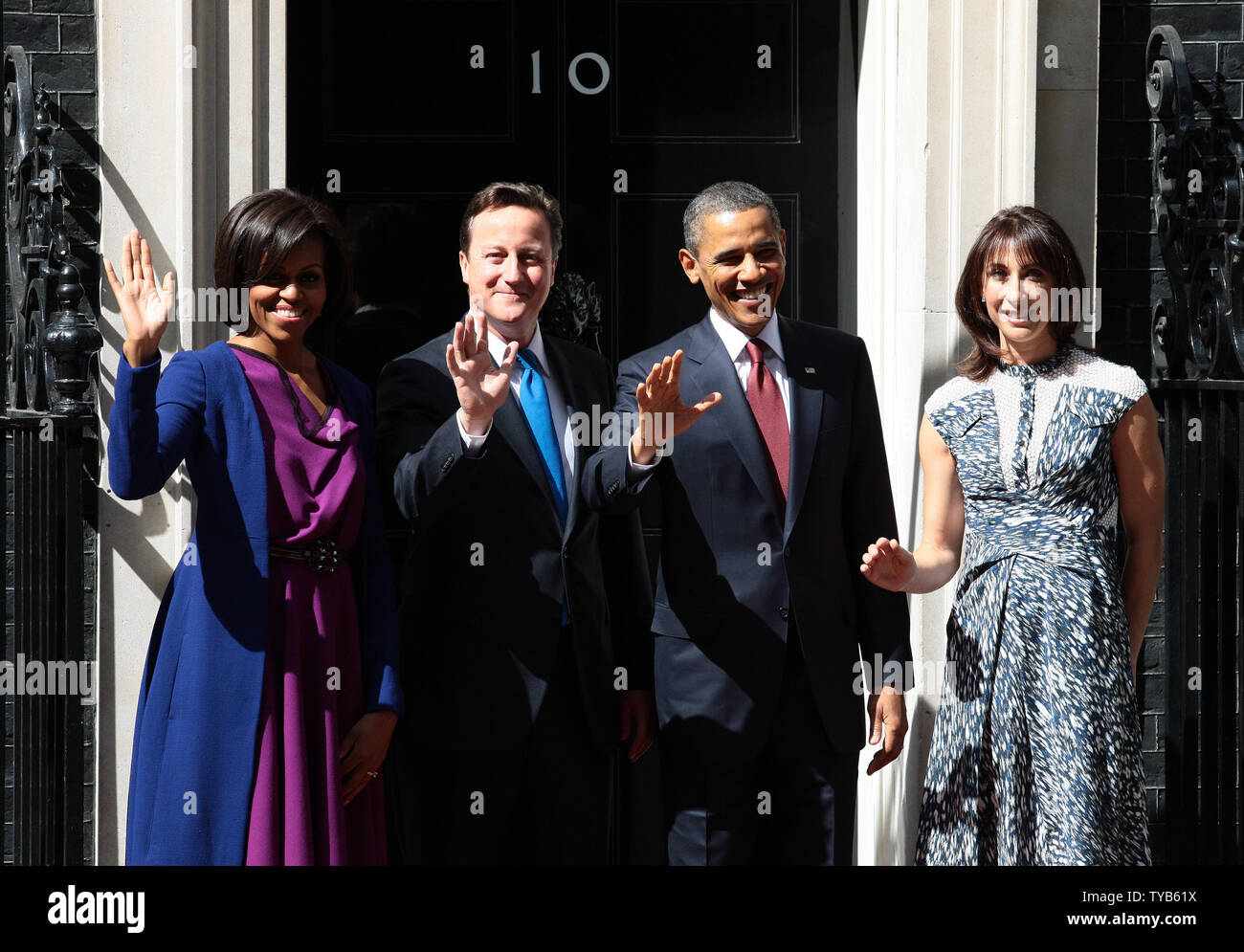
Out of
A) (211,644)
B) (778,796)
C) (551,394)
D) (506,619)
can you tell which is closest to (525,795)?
(506,619)

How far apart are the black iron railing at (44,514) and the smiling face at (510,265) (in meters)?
1.41

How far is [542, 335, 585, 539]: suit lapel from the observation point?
154 inches

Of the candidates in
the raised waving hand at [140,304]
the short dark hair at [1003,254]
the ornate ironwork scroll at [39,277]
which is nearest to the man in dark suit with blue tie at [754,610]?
the short dark hair at [1003,254]

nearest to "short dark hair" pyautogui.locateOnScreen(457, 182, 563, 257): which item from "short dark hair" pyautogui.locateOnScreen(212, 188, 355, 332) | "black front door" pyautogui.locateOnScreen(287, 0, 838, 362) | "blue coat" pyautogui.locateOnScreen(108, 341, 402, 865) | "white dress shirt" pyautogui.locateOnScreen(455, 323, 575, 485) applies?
"white dress shirt" pyautogui.locateOnScreen(455, 323, 575, 485)

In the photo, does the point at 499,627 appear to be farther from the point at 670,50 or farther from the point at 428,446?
the point at 670,50

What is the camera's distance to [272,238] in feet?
12.2

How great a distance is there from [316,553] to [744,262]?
1397mm

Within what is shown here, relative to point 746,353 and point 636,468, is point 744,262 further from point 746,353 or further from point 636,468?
point 636,468

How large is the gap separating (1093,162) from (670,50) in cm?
163

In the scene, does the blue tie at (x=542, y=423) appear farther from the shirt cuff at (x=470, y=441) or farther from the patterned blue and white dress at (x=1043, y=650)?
the patterned blue and white dress at (x=1043, y=650)

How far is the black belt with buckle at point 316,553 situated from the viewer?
3.70 metres

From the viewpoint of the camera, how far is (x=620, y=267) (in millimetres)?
5473

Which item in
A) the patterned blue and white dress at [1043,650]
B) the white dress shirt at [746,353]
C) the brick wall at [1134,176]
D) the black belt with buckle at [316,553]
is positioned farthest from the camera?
the brick wall at [1134,176]

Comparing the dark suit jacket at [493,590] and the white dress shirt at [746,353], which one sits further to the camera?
the white dress shirt at [746,353]
